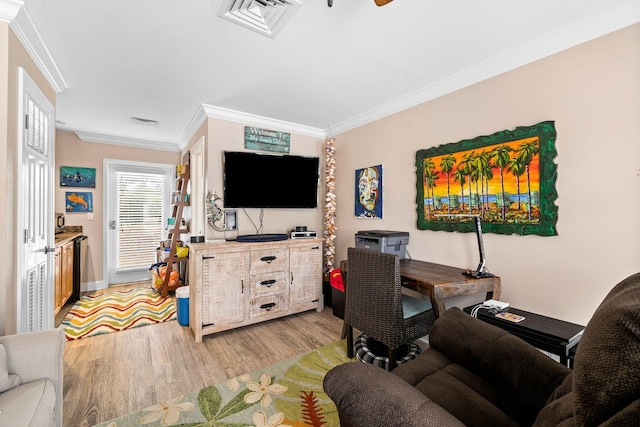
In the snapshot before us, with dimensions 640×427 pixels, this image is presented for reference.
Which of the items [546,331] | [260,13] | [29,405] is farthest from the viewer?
[260,13]

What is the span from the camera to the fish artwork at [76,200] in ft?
13.6

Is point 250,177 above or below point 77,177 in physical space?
below

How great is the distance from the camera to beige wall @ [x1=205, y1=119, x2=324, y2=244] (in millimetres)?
3100

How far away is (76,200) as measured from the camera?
4.18 m

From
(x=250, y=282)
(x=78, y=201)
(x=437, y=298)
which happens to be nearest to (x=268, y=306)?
(x=250, y=282)

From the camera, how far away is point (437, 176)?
2.52 metres

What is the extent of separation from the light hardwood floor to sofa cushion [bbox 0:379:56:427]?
647mm

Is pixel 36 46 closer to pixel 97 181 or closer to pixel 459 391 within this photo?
pixel 97 181

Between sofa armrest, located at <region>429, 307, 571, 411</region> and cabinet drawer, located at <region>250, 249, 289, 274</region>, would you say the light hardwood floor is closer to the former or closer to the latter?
→ cabinet drawer, located at <region>250, 249, 289, 274</region>

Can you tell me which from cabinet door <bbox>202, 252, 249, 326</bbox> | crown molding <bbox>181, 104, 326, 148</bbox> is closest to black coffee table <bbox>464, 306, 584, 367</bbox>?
cabinet door <bbox>202, 252, 249, 326</bbox>

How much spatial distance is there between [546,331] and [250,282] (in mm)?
2454

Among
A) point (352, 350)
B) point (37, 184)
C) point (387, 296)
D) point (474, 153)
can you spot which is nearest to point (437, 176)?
point (474, 153)

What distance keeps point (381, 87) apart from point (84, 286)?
5.09 metres

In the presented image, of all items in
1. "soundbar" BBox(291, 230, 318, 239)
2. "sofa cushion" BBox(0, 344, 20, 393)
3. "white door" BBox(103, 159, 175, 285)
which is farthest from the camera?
"white door" BBox(103, 159, 175, 285)
